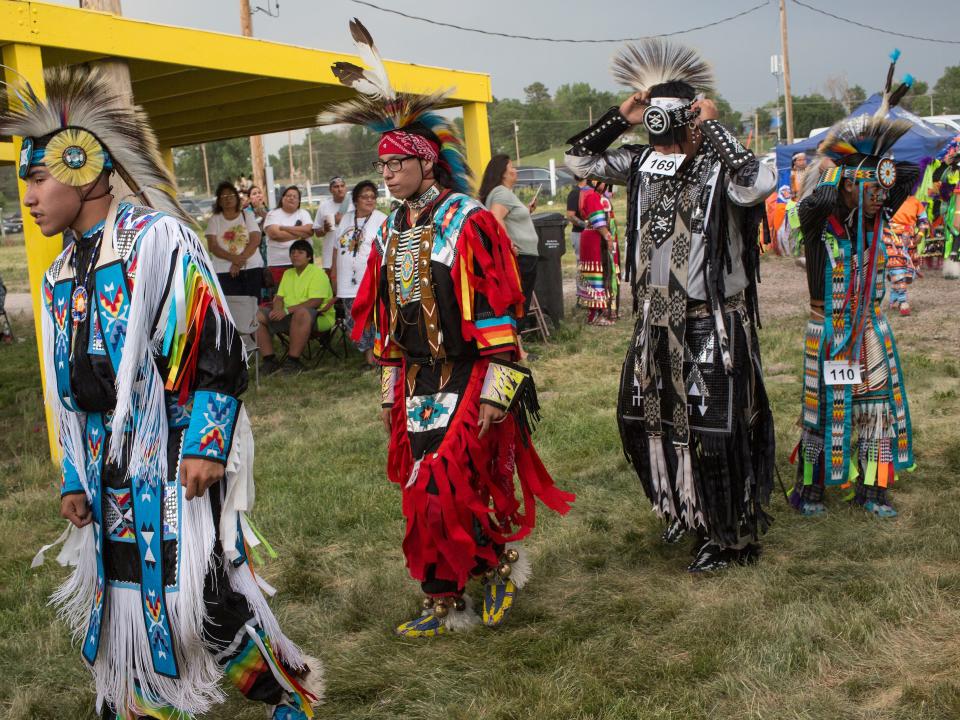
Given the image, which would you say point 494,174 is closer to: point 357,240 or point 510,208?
point 510,208

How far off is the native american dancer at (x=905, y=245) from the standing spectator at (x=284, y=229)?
17.4ft

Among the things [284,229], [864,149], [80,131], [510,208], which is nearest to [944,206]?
[510,208]

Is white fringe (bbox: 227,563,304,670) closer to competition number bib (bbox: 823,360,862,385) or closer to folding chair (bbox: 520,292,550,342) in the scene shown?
competition number bib (bbox: 823,360,862,385)

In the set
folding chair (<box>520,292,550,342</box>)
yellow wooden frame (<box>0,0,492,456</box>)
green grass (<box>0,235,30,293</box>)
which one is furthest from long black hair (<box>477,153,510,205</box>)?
green grass (<box>0,235,30,293</box>)

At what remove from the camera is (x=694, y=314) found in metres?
3.80

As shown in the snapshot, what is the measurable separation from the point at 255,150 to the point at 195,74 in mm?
9709

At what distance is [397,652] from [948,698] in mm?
1755

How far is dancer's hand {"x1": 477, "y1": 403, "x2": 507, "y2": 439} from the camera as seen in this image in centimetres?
338

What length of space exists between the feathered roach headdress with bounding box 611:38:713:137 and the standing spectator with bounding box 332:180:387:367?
189 inches

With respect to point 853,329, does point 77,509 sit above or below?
below

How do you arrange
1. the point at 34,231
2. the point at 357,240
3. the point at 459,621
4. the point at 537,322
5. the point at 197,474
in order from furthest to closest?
the point at 537,322 → the point at 357,240 → the point at 34,231 → the point at 459,621 → the point at 197,474

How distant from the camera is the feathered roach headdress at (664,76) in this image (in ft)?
12.3

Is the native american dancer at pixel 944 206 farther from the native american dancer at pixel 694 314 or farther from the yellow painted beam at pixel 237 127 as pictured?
the native american dancer at pixel 694 314

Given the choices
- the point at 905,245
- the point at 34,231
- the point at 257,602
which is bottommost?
the point at 257,602
